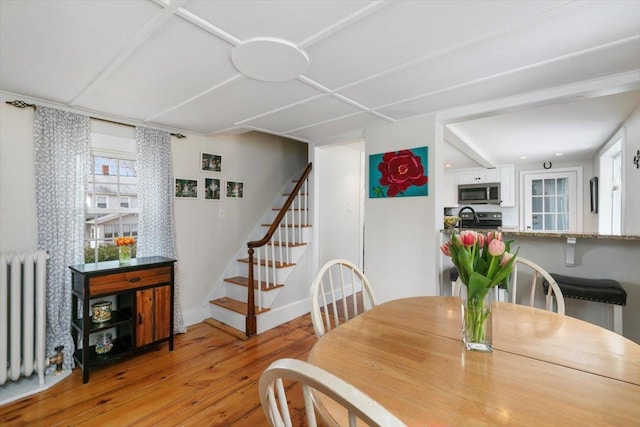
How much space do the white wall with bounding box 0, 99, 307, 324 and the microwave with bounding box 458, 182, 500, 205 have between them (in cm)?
327

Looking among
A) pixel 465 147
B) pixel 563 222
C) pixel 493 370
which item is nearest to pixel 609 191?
pixel 563 222

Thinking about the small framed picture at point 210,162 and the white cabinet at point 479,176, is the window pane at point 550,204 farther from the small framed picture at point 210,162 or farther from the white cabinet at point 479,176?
the small framed picture at point 210,162

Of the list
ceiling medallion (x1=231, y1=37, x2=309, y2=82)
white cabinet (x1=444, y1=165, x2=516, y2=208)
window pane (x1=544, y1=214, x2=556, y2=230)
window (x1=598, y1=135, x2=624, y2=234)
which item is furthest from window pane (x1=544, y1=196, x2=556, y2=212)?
ceiling medallion (x1=231, y1=37, x2=309, y2=82)

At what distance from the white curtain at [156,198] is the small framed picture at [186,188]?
0.14 meters

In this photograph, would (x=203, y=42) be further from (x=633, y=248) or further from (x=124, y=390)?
(x=633, y=248)

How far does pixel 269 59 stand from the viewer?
1618 millimetres

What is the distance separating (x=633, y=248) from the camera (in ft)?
6.69

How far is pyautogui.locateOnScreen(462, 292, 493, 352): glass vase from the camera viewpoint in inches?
41.6

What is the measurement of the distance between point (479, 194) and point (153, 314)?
5.57 m

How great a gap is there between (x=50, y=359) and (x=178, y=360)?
928 millimetres

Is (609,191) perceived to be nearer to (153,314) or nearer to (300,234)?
(300,234)

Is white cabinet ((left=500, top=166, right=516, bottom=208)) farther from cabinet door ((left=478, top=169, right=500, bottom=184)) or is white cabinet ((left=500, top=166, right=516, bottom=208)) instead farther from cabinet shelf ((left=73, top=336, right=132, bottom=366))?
cabinet shelf ((left=73, top=336, right=132, bottom=366))

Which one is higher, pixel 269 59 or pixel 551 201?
pixel 269 59

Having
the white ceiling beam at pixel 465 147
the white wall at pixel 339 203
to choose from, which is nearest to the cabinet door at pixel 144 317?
the white wall at pixel 339 203
